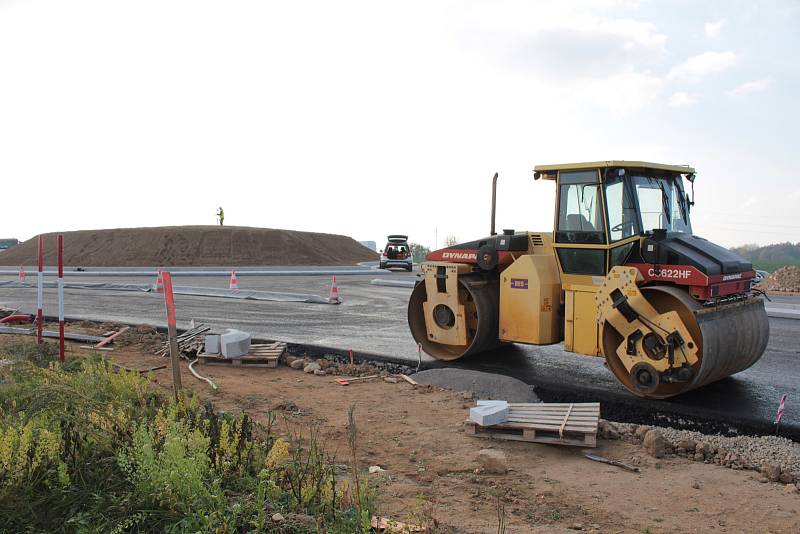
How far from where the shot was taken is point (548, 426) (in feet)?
19.0

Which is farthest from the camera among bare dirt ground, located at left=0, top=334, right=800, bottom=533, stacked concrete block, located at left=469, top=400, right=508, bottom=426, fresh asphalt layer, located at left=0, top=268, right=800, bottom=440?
fresh asphalt layer, located at left=0, top=268, right=800, bottom=440

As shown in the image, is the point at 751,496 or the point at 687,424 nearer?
the point at 751,496

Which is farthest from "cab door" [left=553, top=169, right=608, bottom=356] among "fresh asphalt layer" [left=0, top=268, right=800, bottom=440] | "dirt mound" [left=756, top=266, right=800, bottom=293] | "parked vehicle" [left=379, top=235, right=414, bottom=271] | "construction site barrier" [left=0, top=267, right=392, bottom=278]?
"parked vehicle" [left=379, top=235, right=414, bottom=271]

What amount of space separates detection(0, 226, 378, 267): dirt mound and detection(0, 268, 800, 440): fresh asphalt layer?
24.4 metres

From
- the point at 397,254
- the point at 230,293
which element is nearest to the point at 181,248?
the point at 397,254

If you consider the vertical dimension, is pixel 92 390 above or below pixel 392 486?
above

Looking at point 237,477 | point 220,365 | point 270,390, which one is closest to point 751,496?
point 237,477

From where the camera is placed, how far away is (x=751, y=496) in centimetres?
464

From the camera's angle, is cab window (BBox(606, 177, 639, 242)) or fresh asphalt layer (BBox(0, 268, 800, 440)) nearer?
fresh asphalt layer (BBox(0, 268, 800, 440))

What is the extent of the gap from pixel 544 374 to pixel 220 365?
4815 millimetres

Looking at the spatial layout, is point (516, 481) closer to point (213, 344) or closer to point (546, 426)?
point (546, 426)

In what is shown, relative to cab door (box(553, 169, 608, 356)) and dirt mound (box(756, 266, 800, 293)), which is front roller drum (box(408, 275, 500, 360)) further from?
dirt mound (box(756, 266, 800, 293))

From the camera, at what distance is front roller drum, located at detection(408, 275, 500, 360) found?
9375 mm

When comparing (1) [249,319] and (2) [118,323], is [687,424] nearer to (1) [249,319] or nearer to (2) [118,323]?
(1) [249,319]
